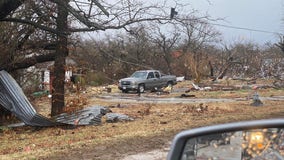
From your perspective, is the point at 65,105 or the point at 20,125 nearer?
the point at 20,125

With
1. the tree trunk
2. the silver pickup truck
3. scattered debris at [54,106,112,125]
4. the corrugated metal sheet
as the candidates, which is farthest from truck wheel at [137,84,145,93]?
the corrugated metal sheet

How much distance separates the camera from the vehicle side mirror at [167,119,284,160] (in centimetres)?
264

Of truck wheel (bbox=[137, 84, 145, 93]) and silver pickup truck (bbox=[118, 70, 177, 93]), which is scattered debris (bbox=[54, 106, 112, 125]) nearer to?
silver pickup truck (bbox=[118, 70, 177, 93])

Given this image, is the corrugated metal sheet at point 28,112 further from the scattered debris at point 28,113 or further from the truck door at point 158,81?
the truck door at point 158,81

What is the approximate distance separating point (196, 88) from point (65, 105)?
73.1ft

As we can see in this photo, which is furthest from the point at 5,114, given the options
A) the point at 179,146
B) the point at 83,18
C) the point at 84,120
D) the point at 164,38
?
the point at 164,38

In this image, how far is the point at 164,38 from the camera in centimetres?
6731

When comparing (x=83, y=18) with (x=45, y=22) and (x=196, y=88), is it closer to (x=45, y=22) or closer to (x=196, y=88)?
(x=45, y=22)

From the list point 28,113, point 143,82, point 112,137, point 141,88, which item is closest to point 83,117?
point 28,113

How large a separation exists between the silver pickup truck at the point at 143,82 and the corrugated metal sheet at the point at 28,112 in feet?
74.4

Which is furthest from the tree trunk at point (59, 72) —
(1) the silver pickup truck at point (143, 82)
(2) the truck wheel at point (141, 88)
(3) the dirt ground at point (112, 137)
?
(2) the truck wheel at point (141, 88)

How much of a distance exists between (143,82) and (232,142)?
37.1 meters

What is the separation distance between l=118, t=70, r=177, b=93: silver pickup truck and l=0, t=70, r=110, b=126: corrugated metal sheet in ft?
74.4

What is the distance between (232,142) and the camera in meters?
2.75
